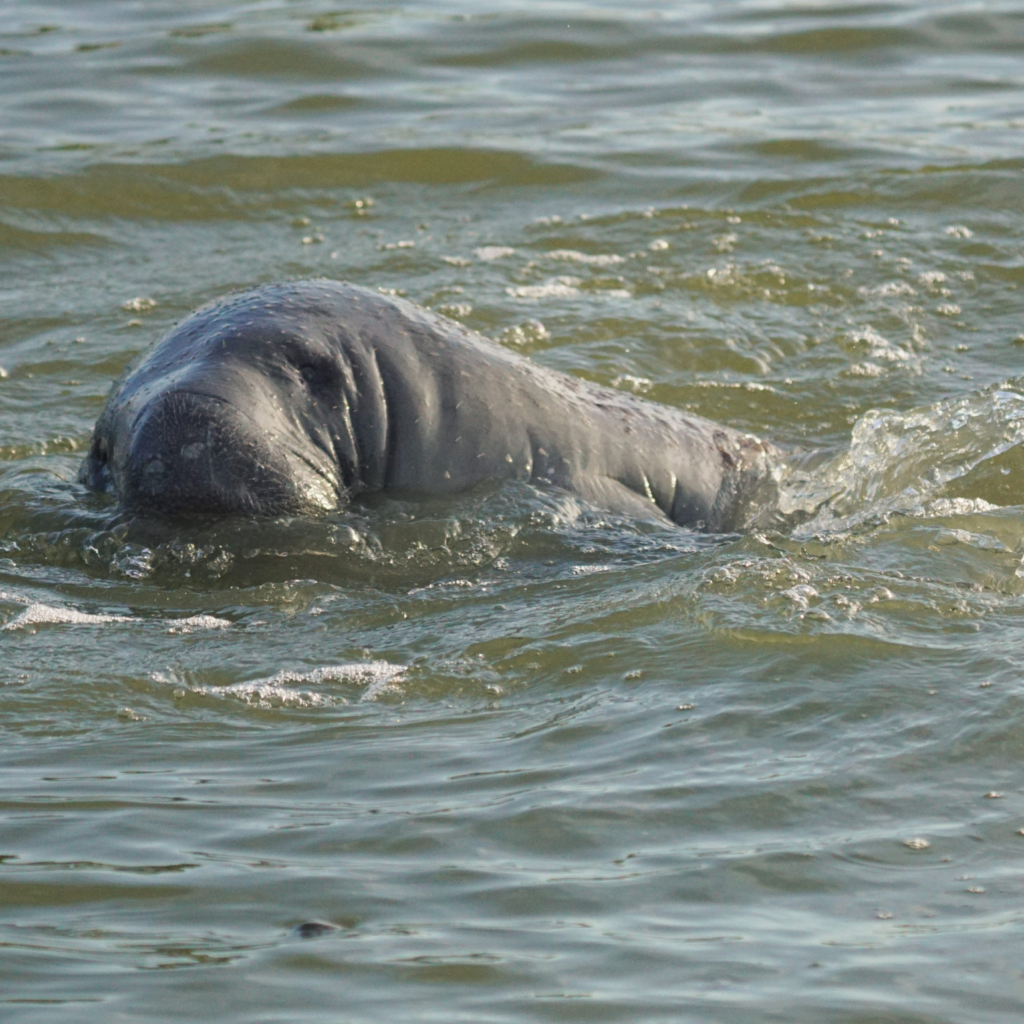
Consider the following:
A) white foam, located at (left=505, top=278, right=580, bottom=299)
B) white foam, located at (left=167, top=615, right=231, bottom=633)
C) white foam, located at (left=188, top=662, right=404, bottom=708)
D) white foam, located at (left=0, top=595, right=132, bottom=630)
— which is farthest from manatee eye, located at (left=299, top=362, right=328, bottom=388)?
white foam, located at (left=505, top=278, right=580, bottom=299)

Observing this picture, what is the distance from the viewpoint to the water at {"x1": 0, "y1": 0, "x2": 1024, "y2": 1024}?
3.08 meters

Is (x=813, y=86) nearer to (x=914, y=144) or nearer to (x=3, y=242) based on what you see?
(x=914, y=144)

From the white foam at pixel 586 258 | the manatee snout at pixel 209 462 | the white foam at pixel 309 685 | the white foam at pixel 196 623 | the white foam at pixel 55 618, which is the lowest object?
the white foam at pixel 309 685

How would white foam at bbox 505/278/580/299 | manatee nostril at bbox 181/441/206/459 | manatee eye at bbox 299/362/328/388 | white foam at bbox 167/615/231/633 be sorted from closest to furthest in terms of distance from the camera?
white foam at bbox 167/615/231/633 → manatee nostril at bbox 181/441/206/459 → manatee eye at bbox 299/362/328/388 → white foam at bbox 505/278/580/299

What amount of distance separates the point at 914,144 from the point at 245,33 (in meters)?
6.20

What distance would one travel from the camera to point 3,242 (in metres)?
10.7

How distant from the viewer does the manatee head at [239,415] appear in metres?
5.42

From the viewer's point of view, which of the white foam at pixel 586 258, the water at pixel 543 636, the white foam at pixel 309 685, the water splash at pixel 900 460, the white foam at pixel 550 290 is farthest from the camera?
the white foam at pixel 586 258

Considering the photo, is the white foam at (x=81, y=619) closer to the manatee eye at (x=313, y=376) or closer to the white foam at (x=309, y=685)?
the white foam at (x=309, y=685)

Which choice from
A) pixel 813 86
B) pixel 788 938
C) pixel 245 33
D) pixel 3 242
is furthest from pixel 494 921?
pixel 245 33

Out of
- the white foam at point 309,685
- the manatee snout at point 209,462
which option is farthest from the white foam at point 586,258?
the white foam at point 309,685

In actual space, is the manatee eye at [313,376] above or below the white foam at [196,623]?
above

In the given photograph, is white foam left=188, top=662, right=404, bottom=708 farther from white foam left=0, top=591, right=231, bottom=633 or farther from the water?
white foam left=0, top=591, right=231, bottom=633

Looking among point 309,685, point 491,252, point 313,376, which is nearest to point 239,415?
point 313,376
